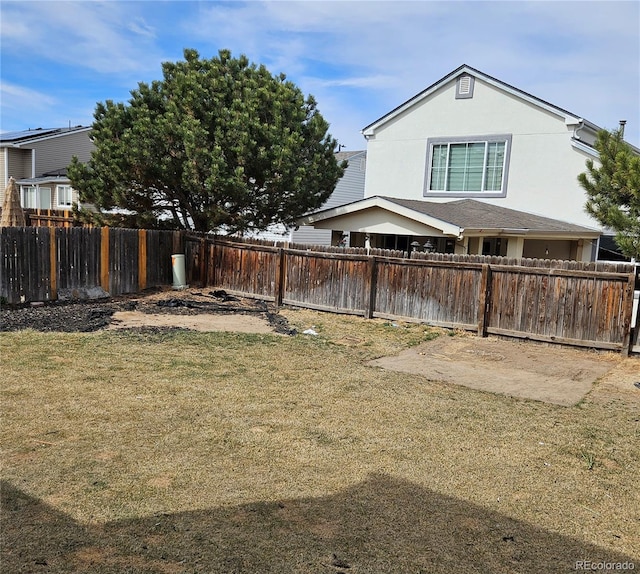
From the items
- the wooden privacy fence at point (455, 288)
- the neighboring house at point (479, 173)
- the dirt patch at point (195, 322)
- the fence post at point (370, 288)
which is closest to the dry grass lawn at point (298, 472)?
the wooden privacy fence at point (455, 288)

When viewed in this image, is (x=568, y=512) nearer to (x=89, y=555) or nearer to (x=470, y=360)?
(x=89, y=555)

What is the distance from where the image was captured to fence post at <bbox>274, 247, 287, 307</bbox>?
44.0ft

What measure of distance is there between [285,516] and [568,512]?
199 cm

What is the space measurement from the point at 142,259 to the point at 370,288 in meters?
6.03

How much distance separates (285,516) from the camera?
371cm

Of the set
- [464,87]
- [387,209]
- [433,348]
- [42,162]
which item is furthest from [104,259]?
[42,162]

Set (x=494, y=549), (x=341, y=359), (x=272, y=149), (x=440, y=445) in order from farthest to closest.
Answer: (x=272, y=149)
(x=341, y=359)
(x=440, y=445)
(x=494, y=549)

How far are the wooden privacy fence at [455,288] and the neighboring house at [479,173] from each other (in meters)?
2.50

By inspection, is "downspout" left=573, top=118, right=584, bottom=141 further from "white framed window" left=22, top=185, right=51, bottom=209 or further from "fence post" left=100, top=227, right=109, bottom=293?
"white framed window" left=22, top=185, right=51, bottom=209

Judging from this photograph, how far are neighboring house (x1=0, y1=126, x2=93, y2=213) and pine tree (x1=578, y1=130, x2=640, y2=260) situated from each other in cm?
2686

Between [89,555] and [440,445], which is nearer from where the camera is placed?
[89,555]

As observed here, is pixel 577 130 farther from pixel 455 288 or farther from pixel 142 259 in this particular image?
pixel 142 259

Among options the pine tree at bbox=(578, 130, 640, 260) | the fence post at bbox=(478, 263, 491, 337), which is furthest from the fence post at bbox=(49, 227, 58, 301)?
the pine tree at bbox=(578, 130, 640, 260)

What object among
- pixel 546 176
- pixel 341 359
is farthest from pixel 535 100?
pixel 341 359
